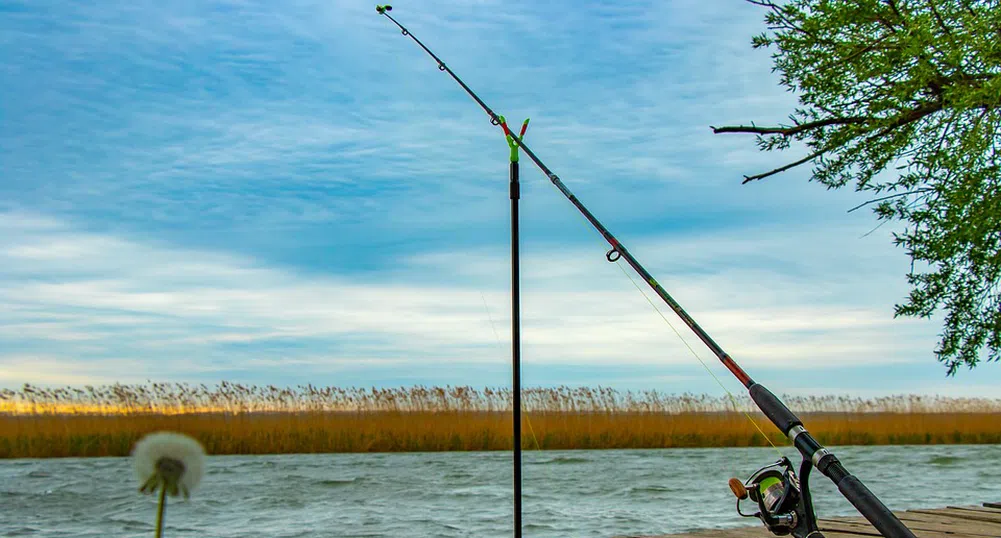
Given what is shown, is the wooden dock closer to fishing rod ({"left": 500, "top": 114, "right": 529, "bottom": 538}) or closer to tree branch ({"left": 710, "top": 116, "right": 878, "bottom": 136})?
fishing rod ({"left": 500, "top": 114, "right": 529, "bottom": 538})

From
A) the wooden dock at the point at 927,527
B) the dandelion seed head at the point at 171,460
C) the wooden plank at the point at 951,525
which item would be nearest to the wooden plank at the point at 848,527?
the wooden dock at the point at 927,527

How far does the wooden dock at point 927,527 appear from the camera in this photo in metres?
5.09

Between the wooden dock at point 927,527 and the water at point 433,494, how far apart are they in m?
2.54

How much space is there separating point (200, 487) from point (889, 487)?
42.9 feet

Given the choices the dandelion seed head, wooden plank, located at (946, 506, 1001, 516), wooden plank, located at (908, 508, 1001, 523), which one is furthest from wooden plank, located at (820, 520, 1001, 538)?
the dandelion seed head

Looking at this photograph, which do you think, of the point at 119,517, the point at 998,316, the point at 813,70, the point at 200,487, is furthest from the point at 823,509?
the point at 200,487

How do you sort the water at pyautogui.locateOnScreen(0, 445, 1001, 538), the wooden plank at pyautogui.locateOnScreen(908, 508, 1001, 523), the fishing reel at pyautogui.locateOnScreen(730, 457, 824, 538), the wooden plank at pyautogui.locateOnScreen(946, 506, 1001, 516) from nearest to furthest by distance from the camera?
the fishing reel at pyautogui.locateOnScreen(730, 457, 824, 538)
the wooden plank at pyautogui.locateOnScreen(908, 508, 1001, 523)
the wooden plank at pyautogui.locateOnScreen(946, 506, 1001, 516)
the water at pyautogui.locateOnScreen(0, 445, 1001, 538)

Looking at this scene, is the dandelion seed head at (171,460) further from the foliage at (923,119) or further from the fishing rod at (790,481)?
the foliage at (923,119)

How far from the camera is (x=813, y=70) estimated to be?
7762mm

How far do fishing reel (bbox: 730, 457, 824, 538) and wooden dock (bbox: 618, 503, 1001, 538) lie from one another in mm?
2037

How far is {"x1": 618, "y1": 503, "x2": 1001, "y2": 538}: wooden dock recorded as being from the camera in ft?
16.7

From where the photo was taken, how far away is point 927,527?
17.5 feet

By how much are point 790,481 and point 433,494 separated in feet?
28.1

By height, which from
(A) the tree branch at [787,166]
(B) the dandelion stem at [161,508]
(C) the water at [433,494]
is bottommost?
(C) the water at [433,494]
